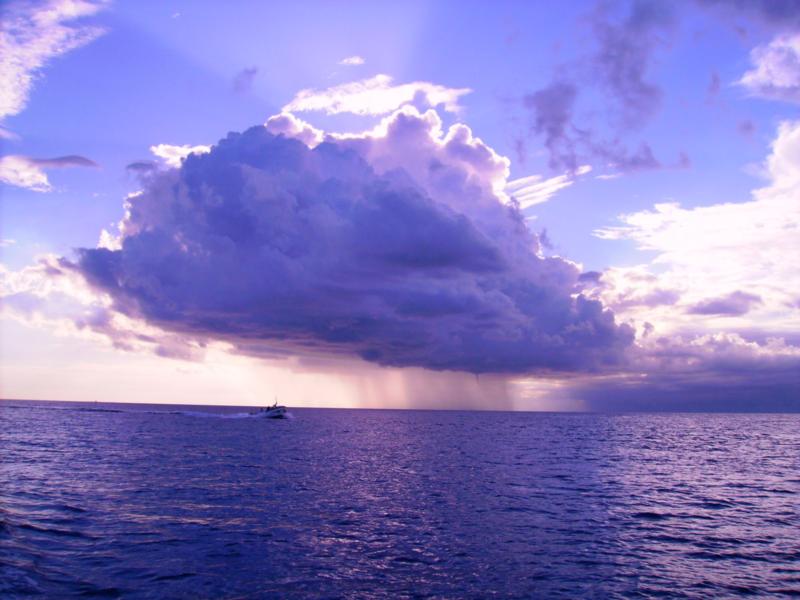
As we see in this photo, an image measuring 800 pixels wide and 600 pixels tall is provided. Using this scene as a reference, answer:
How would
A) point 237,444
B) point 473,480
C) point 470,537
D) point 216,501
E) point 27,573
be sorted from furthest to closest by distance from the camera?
point 237,444 < point 473,480 < point 216,501 < point 470,537 < point 27,573

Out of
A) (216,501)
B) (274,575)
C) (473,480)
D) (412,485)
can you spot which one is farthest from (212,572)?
(473,480)

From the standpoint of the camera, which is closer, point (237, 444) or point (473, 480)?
point (473, 480)

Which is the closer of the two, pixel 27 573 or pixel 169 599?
pixel 169 599

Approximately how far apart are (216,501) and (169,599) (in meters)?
23.5

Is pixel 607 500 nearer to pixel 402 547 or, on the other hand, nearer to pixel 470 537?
pixel 470 537

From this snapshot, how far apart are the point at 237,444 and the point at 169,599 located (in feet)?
291

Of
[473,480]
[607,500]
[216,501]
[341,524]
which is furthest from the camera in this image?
[473,480]

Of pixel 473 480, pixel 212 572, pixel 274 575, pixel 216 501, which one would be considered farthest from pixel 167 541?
pixel 473 480

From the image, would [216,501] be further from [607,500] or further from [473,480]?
[607,500]

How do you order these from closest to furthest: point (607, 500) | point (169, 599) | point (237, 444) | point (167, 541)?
point (169, 599) → point (167, 541) → point (607, 500) → point (237, 444)

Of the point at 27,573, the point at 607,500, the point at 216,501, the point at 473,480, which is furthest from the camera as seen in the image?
the point at 473,480

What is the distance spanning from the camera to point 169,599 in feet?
84.8

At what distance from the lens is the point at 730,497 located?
5791cm

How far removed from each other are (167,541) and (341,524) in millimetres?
11455
